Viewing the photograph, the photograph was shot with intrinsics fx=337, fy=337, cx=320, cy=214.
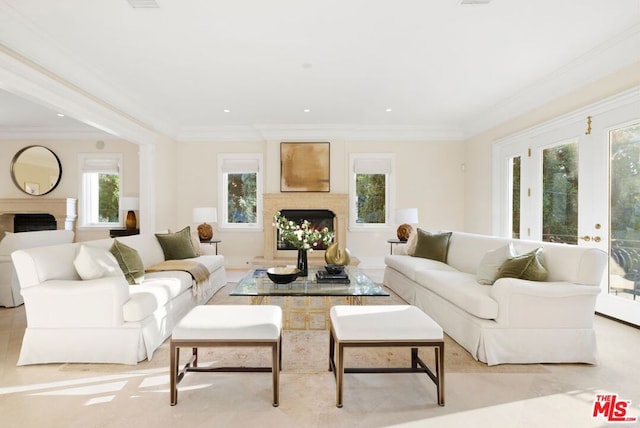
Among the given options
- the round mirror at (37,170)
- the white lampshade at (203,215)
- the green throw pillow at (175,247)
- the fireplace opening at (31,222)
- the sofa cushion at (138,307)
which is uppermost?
the round mirror at (37,170)

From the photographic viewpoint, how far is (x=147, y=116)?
5.24 meters

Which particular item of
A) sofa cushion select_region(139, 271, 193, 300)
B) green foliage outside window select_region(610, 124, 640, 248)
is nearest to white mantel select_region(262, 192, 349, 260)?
sofa cushion select_region(139, 271, 193, 300)

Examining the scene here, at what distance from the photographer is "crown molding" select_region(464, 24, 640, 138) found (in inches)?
125

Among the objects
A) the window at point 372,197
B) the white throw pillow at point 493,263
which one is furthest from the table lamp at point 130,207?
the white throw pillow at point 493,263

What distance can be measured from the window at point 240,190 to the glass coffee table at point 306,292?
10.4ft

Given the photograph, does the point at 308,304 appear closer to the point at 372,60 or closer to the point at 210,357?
the point at 210,357

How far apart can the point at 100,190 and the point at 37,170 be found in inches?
47.0

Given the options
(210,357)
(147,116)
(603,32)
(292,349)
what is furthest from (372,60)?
(147,116)

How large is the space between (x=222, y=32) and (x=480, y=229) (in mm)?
5176

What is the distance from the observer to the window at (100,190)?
6.62 meters

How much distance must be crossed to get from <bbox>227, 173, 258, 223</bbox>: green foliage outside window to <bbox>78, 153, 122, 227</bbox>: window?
217 centimetres

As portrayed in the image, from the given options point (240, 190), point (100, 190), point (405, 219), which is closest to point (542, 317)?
point (405, 219)

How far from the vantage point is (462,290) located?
2812 mm

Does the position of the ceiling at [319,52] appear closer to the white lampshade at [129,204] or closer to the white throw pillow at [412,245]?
the white lampshade at [129,204]
